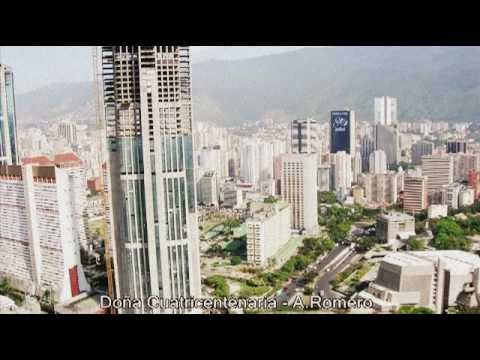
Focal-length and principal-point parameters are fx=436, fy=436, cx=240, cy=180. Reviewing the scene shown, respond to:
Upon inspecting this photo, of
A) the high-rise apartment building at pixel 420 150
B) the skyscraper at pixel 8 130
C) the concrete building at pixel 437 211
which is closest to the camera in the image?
the skyscraper at pixel 8 130

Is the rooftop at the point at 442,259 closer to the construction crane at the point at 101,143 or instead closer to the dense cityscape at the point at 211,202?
the dense cityscape at the point at 211,202

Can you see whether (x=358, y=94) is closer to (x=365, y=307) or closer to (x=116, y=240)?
(x=365, y=307)

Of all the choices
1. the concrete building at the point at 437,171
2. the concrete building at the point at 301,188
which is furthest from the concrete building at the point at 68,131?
the concrete building at the point at 437,171

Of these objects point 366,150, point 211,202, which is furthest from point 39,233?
point 366,150

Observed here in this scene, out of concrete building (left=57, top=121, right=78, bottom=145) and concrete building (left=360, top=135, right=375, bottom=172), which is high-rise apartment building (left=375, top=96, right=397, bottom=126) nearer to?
concrete building (left=360, top=135, right=375, bottom=172)
